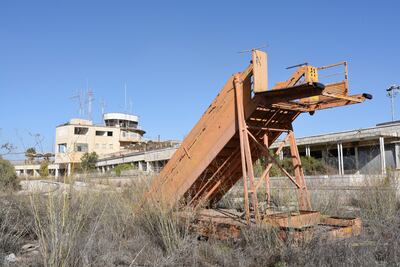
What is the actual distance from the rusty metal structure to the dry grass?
649 millimetres

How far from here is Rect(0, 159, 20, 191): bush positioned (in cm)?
1047

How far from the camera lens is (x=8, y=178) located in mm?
12750

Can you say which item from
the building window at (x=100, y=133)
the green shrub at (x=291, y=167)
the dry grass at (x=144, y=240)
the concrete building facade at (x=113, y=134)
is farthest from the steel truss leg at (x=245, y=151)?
the building window at (x=100, y=133)

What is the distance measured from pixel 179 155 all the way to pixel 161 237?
260cm

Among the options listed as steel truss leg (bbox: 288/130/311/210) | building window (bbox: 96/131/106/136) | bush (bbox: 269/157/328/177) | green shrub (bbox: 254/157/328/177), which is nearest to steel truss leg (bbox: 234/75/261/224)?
steel truss leg (bbox: 288/130/311/210)

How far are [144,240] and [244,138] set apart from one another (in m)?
2.74

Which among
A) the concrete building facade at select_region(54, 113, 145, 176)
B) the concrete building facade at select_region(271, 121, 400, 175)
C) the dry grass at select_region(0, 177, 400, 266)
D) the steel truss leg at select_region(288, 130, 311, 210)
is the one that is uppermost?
the concrete building facade at select_region(54, 113, 145, 176)

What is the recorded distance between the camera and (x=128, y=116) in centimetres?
11606

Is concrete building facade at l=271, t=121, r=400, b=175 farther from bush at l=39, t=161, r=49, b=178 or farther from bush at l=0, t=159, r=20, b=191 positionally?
bush at l=39, t=161, r=49, b=178

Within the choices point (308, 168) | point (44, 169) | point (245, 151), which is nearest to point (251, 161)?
point (245, 151)

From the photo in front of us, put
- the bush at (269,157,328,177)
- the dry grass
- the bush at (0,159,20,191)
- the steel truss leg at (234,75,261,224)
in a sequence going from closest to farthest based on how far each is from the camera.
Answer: the dry grass < the steel truss leg at (234,75,261,224) < the bush at (0,159,20,191) < the bush at (269,157,328,177)

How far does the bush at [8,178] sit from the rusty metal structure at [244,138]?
3.82 meters

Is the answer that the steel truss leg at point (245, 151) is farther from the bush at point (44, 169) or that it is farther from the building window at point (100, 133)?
the building window at point (100, 133)

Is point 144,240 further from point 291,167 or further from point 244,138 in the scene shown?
point 291,167
